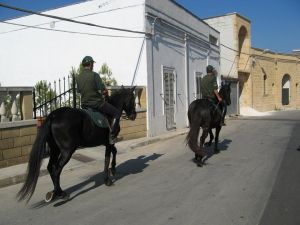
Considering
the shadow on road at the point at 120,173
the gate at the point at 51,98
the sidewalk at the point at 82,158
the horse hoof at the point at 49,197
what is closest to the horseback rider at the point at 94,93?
the shadow on road at the point at 120,173

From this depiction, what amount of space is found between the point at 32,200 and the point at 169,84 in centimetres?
1092

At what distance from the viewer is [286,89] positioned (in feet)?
136

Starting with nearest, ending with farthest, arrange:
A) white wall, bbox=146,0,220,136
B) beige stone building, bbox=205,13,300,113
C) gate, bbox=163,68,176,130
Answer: white wall, bbox=146,0,220,136 → gate, bbox=163,68,176,130 → beige stone building, bbox=205,13,300,113

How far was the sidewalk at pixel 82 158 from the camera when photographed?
7.61 m

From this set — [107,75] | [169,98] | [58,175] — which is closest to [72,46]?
[107,75]

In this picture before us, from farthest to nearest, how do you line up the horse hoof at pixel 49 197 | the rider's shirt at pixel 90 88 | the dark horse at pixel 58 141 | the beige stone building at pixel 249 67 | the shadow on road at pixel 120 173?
1. the beige stone building at pixel 249 67
2. the rider's shirt at pixel 90 88
3. the shadow on road at pixel 120 173
4. the horse hoof at pixel 49 197
5. the dark horse at pixel 58 141

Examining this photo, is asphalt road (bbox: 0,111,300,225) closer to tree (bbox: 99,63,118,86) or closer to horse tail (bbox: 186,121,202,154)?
horse tail (bbox: 186,121,202,154)

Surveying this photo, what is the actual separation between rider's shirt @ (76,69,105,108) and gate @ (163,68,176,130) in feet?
29.4

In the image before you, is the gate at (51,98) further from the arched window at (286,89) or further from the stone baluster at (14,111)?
the arched window at (286,89)

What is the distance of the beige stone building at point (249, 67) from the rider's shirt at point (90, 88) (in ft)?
70.2

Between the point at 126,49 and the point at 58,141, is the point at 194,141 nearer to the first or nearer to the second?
the point at 58,141

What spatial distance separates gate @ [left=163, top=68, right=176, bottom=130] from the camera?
52.7 ft

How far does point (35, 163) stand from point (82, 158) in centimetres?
436

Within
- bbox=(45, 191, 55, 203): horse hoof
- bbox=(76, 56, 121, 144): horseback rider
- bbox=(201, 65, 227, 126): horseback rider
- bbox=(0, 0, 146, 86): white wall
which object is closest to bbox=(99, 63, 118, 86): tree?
bbox=(0, 0, 146, 86): white wall
